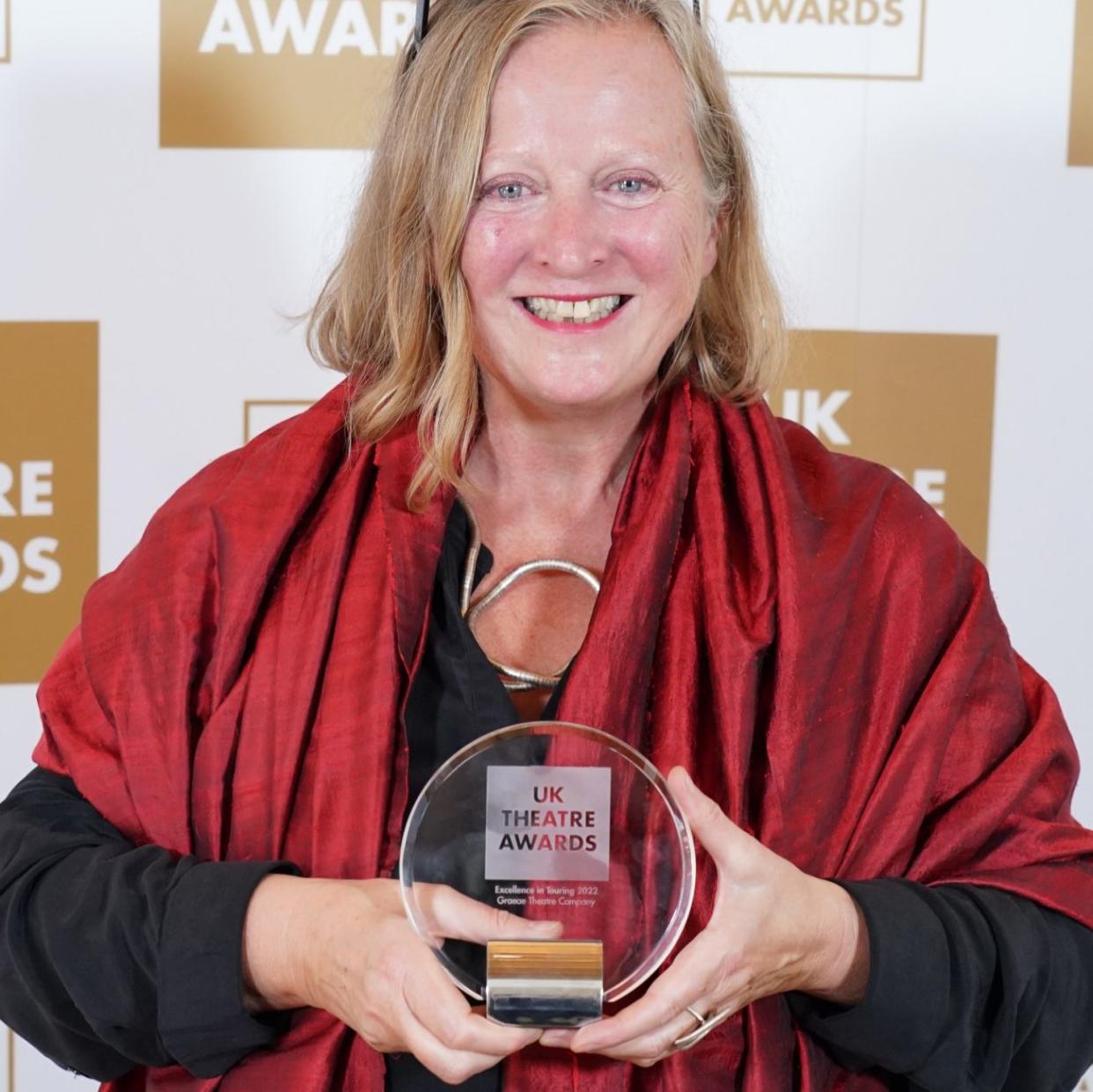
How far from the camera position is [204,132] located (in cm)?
179

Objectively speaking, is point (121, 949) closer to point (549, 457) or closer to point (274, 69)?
point (549, 457)

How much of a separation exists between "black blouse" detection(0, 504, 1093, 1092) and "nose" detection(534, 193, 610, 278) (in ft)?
0.87

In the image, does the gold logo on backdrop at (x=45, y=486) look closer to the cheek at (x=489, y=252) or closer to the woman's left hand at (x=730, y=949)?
the cheek at (x=489, y=252)

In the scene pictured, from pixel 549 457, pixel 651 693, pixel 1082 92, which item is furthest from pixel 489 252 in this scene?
pixel 1082 92

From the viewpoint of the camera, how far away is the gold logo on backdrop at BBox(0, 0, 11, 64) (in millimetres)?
1723

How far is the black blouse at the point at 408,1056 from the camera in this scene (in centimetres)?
100

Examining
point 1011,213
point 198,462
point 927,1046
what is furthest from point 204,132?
point 927,1046

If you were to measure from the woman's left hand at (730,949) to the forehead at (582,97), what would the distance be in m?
0.47

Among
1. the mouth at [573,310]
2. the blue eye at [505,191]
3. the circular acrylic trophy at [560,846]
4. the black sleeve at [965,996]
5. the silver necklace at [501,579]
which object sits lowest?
the black sleeve at [965,996]

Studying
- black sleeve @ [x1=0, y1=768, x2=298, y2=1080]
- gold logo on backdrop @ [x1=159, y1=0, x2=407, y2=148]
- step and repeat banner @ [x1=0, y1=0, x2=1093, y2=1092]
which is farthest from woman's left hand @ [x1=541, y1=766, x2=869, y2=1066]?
gold logo on backdrop @ [x1=159, y1=0, x2=407, y2=148]

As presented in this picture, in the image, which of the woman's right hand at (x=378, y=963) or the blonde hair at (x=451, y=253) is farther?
the blonde hair at (x=451, y=253)

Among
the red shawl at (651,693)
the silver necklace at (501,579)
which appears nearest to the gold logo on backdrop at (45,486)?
the red shawl at (651,693)

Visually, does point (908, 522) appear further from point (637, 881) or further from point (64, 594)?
point (64, 594)

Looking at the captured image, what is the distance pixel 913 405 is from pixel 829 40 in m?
0.44
